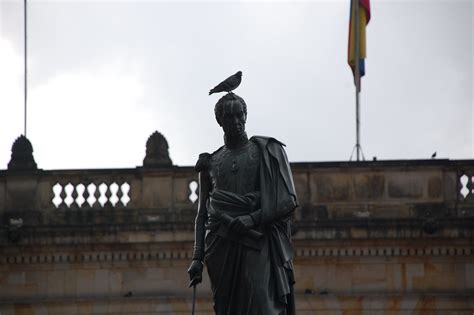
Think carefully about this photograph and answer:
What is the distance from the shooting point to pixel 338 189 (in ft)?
136

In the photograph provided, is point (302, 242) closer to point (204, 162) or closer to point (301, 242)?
point (301, 242)

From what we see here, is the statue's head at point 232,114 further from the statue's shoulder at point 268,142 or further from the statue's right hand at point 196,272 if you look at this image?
the statue's right hand at point 196,272

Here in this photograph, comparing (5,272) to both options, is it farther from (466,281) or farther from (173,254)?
(466,281)

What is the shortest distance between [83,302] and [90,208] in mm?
1753

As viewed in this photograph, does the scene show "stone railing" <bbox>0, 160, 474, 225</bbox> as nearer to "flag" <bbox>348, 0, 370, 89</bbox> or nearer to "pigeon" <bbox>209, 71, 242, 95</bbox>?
"flag" <bbox>348, 0, 370, 89</bbox>

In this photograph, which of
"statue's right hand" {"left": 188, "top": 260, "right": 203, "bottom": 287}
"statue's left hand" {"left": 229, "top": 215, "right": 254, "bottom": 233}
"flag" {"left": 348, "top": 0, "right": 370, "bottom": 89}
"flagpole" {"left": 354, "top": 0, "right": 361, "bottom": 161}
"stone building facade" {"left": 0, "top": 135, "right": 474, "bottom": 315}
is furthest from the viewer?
"flag" {"left": 348, "top": 0, "right": 370, "bottom": 89}

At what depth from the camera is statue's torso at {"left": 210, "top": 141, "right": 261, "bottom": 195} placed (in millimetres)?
17578

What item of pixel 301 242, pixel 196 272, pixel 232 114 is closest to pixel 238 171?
pixel 232 114

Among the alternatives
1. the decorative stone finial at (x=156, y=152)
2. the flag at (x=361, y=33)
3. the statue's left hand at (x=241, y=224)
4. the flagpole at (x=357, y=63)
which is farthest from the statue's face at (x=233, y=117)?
the flag at (x=361, y=33)

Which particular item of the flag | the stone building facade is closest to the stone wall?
the stone building facade

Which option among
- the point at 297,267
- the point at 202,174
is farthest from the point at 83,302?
the point at 202,174

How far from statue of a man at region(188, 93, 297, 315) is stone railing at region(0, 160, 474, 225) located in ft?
76.8

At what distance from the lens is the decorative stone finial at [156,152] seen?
41562mm

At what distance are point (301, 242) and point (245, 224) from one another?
23283 mm
